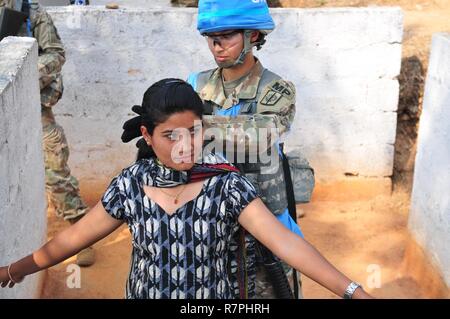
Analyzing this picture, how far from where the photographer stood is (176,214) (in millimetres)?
2301

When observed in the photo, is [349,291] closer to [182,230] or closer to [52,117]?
[182,230]

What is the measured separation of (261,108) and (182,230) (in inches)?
27.0

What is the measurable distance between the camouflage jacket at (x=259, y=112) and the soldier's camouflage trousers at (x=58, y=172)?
2374 millimetres

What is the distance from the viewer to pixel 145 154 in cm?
243

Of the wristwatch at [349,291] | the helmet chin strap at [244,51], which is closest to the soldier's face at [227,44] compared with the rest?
the helmet chin strap at [244,51]

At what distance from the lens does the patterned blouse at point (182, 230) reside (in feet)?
7.54

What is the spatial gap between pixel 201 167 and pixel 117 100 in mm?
3735

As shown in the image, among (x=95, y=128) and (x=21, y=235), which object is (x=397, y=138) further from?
(x=21, y=235)

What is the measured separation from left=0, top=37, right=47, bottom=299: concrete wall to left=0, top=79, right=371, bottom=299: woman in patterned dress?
115 cm

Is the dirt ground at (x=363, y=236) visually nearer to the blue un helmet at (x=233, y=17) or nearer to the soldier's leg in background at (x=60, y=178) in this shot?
the soldier's leg in background at (x=60, y=178)

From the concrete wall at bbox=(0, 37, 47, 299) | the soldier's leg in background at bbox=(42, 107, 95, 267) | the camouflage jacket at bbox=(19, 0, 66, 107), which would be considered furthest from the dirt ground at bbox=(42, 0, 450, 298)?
the camouflage jacket at bbox=(19, 0, 66, 107)

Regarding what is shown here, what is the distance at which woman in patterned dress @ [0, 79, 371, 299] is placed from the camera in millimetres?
2260

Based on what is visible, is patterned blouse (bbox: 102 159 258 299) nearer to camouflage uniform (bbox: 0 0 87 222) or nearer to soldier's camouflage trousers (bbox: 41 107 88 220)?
camouflage uniform (bbox: 0 0 87 222)

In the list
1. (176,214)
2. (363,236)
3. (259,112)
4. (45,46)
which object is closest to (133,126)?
(176,214)
